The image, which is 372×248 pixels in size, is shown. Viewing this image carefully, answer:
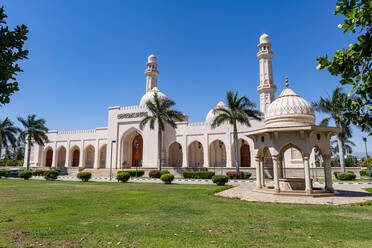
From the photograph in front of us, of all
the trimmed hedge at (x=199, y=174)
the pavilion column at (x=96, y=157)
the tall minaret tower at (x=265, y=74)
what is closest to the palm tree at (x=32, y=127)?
the pavilion column at (x=96, y=157)

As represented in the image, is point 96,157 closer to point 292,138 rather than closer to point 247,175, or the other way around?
point 247,175

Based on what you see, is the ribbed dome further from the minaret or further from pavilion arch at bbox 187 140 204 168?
the minaret

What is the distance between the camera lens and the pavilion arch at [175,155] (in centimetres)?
3870

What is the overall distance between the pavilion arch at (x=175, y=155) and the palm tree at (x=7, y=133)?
2271 cm

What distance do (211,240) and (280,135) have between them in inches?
353

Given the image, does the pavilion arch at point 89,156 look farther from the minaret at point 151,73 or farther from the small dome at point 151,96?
the minaret at point 151,73

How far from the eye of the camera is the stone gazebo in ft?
39.9

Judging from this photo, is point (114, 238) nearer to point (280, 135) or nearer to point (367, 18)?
point (367, 18)

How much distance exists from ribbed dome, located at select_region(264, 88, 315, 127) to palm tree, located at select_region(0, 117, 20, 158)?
36.3m

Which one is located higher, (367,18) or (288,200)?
(367,18)

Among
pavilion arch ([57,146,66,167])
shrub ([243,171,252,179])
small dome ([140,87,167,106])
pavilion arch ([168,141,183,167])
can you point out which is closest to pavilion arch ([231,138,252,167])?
shrub ([243,171,252,179])

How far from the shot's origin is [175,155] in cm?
3938

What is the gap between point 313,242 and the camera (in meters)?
5.08

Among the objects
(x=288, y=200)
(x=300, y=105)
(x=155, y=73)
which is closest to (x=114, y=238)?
(x=288, y=200)
